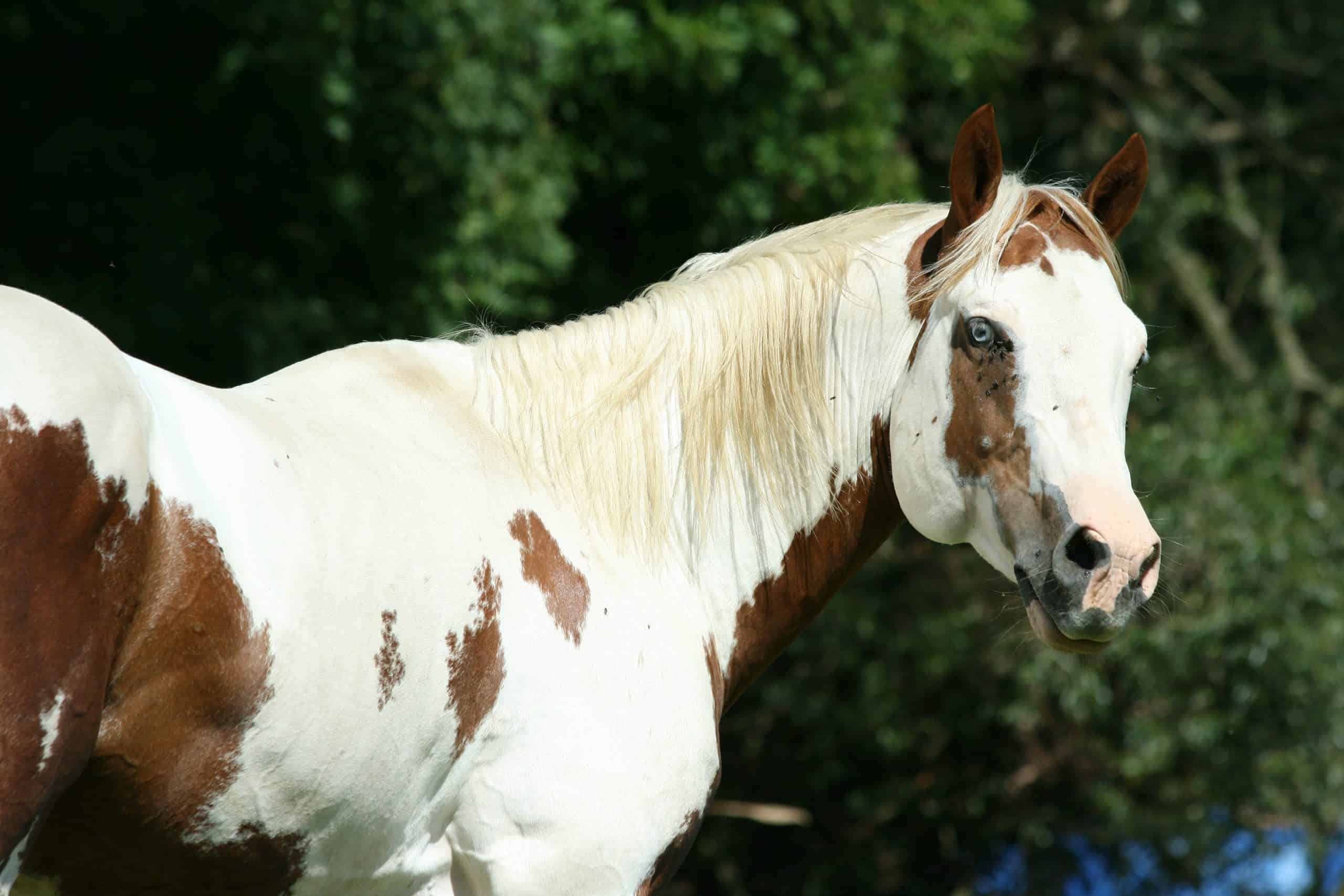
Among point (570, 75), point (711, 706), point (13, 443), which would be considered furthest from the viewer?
point (570, 75)

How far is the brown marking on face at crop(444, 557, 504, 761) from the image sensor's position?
1.92 metres

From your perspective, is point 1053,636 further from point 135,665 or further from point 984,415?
point 135,665

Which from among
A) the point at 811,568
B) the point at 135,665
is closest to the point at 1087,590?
the point at 811,568

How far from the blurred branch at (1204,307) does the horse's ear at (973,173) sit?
6603mm

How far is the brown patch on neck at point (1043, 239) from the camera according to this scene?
2.21m

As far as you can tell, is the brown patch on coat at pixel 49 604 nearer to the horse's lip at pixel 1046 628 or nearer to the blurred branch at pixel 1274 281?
the horse's lip at pixel 1046 628

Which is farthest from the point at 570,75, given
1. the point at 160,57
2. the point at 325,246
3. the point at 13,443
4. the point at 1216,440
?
the point at 13,443

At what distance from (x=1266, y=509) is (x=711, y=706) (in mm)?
5932

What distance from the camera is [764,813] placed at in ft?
24.6

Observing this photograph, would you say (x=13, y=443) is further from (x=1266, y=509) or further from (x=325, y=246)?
(x=1266, y=509)

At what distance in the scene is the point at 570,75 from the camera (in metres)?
6.39

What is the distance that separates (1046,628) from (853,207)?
2992 millimetres

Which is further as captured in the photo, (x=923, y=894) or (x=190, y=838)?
(x=923, y=894)

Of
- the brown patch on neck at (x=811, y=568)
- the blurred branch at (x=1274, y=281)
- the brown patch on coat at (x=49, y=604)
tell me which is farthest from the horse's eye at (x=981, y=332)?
the blurred branch at (x=1274, y=281)
